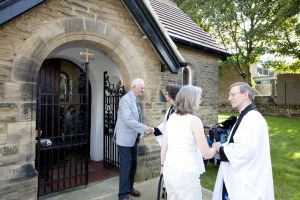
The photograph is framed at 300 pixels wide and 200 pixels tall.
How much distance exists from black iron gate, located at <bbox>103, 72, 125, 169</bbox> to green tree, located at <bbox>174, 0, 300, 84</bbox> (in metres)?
14.5

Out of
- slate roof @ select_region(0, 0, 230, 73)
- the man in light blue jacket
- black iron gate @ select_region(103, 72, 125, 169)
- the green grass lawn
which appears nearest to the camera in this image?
slate roof @ select_region(0, 0, 230, 73)

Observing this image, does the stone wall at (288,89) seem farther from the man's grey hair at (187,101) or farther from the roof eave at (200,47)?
the man's grey hair at (187,101)

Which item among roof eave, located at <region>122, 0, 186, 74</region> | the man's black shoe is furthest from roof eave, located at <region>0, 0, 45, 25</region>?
the man's black shoe

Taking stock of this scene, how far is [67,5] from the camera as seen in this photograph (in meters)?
4.71

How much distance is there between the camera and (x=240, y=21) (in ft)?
72.5

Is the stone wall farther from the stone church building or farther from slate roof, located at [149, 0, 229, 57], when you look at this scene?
the stone church building

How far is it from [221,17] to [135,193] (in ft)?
64.7

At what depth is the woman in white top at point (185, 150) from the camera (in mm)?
2887

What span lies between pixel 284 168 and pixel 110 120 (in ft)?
17.3

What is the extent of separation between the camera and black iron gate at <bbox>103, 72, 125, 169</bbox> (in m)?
6.53

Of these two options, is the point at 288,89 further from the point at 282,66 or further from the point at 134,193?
the point at 134,193

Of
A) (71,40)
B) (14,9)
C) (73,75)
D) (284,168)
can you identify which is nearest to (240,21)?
(284,168)

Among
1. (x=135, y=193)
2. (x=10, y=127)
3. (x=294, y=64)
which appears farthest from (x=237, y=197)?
(x=294, y=64)

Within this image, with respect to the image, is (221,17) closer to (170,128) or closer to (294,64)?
(294,64)
